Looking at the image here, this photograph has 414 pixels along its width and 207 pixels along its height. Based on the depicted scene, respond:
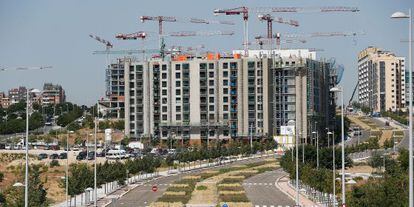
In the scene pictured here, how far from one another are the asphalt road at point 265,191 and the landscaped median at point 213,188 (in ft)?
2.84

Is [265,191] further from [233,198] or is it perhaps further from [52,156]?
[52,156]

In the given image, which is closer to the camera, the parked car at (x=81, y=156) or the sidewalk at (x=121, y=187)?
the sidewalk at (x=121, y=187)

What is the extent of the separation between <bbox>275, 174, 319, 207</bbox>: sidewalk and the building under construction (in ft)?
202

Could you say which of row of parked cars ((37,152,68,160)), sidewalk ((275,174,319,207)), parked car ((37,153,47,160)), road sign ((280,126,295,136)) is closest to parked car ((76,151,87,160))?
row of parked cars ((37,152,68,160))

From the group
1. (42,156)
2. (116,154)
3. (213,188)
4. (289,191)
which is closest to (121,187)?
(213,188)

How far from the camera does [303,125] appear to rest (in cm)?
16350

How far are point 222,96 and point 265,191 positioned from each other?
84.8 meters

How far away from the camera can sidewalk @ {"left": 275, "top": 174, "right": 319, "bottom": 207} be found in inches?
2682

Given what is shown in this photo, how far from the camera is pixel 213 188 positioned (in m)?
82.8

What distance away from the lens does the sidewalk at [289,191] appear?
68113 millimetres

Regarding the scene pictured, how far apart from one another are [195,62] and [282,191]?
88.8 metres

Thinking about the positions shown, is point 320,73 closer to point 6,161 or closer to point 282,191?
point 6,161

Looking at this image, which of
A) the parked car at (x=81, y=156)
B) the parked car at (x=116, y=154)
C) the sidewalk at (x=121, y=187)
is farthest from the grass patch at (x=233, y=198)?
the parked car at (x=116, y=154)

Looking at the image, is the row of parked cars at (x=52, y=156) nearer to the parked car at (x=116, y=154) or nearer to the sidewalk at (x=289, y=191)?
the parked car at (x=116, y=154)
